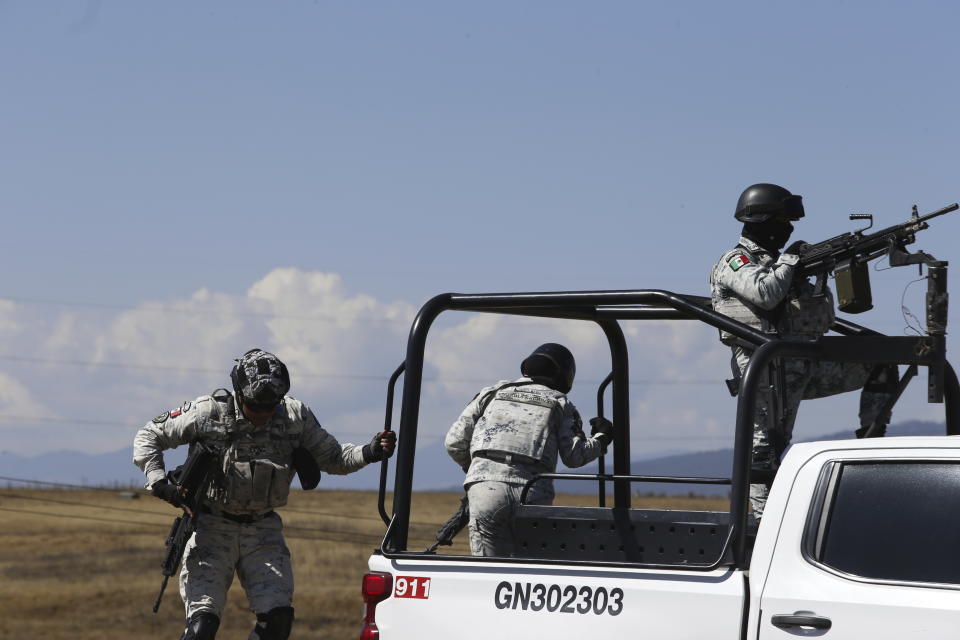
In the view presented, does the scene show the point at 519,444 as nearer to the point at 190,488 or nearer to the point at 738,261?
the point at 738,261

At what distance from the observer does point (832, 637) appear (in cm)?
509

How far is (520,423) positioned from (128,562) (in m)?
27.8

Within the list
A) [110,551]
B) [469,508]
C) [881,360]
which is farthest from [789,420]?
[110,551]

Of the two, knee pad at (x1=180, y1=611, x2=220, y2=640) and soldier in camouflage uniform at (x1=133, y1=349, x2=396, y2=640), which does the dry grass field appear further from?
knee pad at (x1=180, y1=611, x2=220, y2=640)

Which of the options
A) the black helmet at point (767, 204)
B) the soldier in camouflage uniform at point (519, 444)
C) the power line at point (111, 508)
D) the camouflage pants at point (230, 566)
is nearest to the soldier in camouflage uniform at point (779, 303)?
the black helmet at point (767, 204)

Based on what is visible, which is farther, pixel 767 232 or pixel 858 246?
pixel 767 232

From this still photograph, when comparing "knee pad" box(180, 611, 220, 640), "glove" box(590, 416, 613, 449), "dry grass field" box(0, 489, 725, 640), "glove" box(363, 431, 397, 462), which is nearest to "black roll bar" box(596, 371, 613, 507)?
"glove" box(590, 416, 613, 449)

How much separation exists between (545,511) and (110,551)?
31.2 meters

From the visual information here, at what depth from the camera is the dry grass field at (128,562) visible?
23.6m

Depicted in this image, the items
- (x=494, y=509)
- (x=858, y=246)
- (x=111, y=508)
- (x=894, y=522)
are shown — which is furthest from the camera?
(x=111, y=508)

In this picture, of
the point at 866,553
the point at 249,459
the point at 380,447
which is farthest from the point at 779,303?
the point at 249,459

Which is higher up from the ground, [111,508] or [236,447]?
[236,447]

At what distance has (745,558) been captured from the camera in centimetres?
543

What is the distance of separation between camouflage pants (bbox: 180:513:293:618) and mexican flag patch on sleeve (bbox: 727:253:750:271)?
275 centimetres
